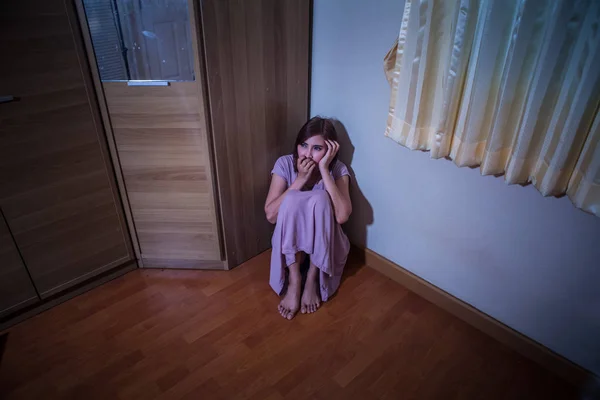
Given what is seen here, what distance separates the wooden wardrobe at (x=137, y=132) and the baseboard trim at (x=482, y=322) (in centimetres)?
73

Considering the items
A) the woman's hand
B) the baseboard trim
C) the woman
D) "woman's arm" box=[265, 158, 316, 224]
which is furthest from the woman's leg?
the baseboard trim

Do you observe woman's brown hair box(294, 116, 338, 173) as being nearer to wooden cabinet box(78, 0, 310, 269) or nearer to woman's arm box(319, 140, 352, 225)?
woman's arm box(319, 140, 352, 225)

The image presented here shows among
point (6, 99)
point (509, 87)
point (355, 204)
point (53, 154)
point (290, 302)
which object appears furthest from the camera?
point (355, 204)

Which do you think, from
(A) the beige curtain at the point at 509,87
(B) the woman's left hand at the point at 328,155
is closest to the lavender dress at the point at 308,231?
(B) the woman's left hand at the point at 328,155

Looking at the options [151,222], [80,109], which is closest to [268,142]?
[151,222]

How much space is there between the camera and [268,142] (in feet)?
6.31

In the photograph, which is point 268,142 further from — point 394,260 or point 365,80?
point 394,260

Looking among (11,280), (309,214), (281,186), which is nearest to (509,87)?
(309,214)

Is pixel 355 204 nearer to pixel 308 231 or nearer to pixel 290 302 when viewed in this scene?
pixel 308 231

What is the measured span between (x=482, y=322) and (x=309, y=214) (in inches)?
34.9

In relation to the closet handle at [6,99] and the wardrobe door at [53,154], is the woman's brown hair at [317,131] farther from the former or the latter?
the closet handle at [6,99]

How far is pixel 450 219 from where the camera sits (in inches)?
65.7

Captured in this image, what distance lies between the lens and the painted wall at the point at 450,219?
4.58 ft

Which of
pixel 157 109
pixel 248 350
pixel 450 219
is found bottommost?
pixel 248 350
